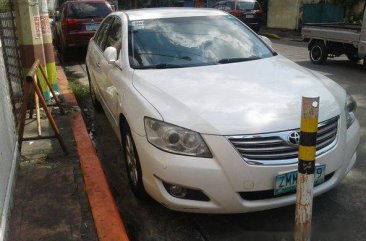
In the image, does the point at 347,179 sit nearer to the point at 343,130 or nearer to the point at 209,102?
the point at 343,130

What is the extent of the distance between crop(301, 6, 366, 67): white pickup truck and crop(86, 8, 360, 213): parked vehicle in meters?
6.01

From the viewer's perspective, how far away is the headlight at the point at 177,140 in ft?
10.1

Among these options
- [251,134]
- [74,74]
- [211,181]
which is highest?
[251,134]

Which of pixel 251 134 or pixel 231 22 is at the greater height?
pixel 231 22

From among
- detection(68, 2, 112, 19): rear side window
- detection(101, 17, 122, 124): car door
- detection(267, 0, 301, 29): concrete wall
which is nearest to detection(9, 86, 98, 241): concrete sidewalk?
detection(101, 17, 122, 124): car door

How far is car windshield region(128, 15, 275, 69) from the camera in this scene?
4363 millimetres

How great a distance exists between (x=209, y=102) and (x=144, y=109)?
51cm

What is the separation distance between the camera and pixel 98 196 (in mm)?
3805

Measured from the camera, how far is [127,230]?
358cm

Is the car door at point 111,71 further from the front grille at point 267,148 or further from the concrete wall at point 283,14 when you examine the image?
the concrete wall at point 283,14

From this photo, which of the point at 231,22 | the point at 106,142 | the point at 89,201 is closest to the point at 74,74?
the point at 106,142

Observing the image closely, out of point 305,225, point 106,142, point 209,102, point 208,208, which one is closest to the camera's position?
point 305,225

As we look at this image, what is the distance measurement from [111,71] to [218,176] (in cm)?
219

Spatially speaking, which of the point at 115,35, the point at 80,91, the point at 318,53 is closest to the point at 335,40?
the point at 318,53
